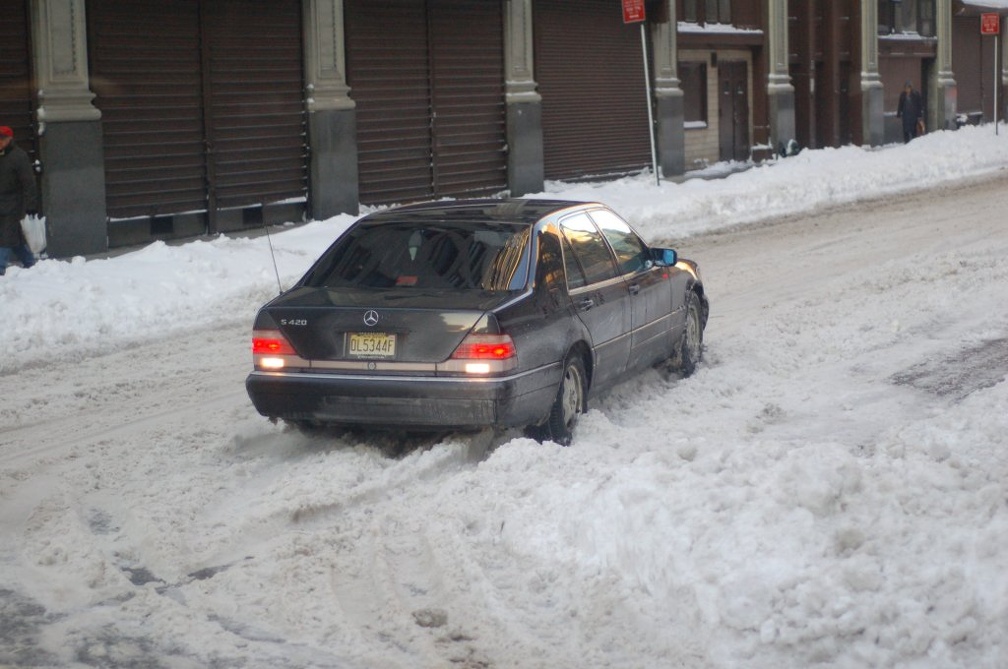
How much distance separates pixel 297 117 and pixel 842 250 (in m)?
8.09

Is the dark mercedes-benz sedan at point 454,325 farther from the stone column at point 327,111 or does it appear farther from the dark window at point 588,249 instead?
the stone column at point 327,111

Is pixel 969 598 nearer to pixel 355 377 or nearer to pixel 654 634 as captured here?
pixel 654 634

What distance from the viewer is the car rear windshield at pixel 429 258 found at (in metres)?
8.50

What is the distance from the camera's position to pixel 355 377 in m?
8.09

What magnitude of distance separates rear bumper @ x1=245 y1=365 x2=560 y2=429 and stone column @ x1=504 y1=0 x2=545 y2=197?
17.3 m

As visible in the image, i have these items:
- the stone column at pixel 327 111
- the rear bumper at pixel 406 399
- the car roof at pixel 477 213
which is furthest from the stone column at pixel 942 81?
the rear bumper at pixel 406 399

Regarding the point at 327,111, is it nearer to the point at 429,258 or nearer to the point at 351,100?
the point at 351,100

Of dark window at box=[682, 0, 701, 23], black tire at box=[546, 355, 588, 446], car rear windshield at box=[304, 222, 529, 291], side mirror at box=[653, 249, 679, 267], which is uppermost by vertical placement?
dark window at box=[682, 0, 701, 23]

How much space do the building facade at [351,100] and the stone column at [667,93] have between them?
35 millimetres

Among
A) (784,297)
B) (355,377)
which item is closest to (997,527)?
(355,377)

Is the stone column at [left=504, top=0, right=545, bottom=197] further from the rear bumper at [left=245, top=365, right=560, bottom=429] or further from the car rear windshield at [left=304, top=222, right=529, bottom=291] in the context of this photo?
the rear bumper at [left=245, top=365, right=560, bottom=429]

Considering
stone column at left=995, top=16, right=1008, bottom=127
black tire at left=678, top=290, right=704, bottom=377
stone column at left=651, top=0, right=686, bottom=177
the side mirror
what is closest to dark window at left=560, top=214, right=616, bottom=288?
the side mirror

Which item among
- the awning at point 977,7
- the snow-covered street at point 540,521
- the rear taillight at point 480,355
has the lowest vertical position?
the snow-covered street at point 540,521

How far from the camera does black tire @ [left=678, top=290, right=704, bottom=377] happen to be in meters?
10.8
